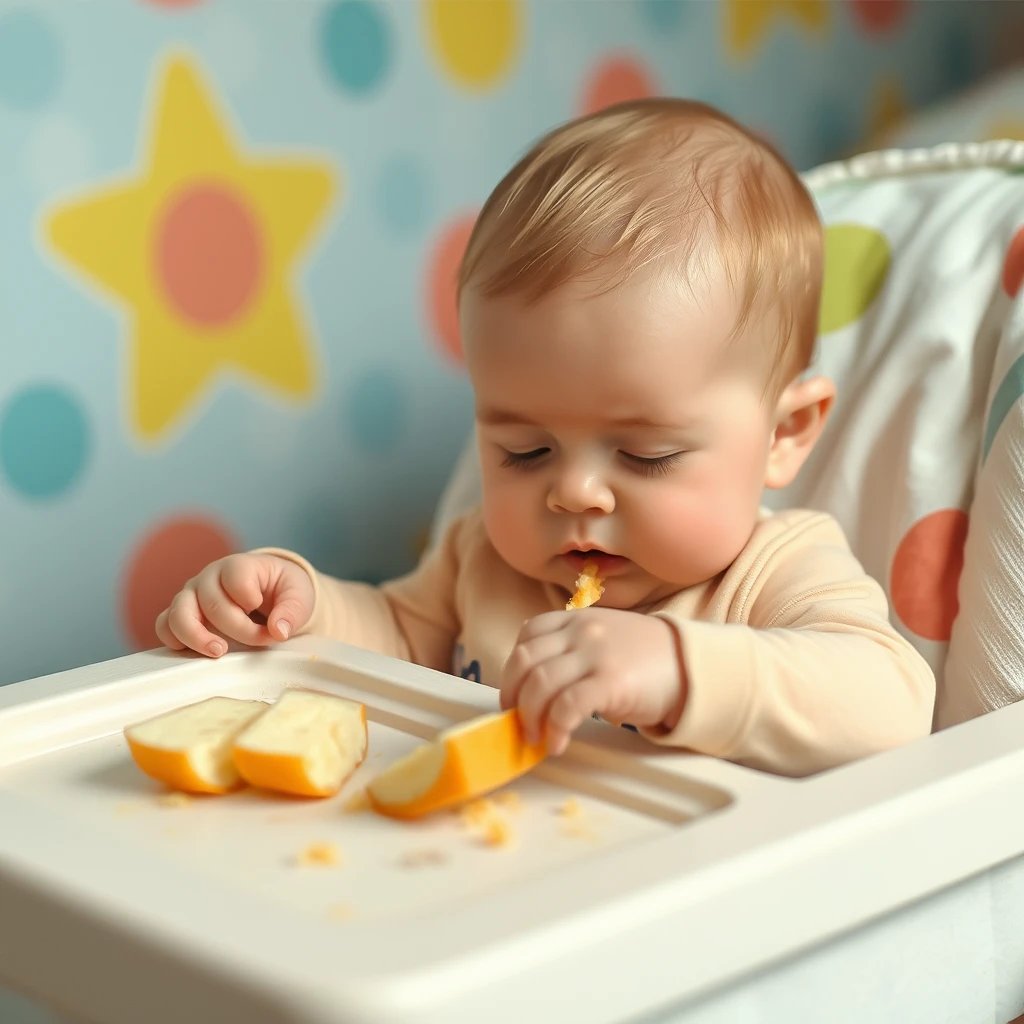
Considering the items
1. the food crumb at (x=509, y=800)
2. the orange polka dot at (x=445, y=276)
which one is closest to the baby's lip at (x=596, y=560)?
the food crumb at (x=509, y=800)

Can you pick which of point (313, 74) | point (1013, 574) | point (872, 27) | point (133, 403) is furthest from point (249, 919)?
point (872, 27)

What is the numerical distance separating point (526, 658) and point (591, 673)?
3 cm

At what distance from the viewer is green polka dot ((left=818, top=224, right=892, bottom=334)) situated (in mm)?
978

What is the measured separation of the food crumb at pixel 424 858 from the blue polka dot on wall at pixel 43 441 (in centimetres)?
55

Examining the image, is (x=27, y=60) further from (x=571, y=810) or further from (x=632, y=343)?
(x=571, y=810)

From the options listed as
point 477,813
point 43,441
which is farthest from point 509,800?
point 43,441

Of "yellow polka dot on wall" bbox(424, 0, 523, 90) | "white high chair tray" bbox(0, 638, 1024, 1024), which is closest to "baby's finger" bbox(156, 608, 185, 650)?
"white high chair tray" bbox(0, 638, 1024, 1024)

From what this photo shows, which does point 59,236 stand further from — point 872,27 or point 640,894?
point 872,27

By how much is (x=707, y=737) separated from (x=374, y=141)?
67 centimetres

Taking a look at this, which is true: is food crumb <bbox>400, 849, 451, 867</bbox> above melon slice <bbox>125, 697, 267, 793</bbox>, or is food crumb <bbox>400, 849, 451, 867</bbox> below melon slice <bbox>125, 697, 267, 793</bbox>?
below

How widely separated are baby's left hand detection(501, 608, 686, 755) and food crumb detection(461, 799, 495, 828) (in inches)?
1.3

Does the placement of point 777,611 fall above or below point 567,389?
below

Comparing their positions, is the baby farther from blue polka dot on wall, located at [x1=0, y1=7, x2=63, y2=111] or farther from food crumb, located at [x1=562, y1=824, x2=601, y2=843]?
blue polka dot on wall, located at [x1=0, y1=7, x2=63, y2=111]

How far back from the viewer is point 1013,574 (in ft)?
2.56
